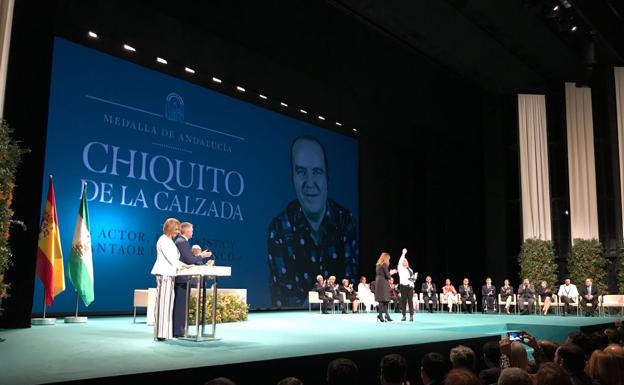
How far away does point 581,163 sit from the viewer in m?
17.8

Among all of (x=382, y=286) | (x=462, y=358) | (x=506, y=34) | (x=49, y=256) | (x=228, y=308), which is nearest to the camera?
(x=462, y=358)

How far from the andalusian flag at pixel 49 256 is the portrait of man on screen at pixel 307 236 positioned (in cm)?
587

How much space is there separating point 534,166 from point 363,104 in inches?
230

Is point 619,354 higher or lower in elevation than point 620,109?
lower

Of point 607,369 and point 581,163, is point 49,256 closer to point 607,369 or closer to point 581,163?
point 607,369

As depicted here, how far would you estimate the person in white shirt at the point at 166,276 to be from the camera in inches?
231

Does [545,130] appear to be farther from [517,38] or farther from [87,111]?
[87,111]

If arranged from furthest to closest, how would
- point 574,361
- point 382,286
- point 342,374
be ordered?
1. point 382,286
2. point 574,361
3. point 342,374

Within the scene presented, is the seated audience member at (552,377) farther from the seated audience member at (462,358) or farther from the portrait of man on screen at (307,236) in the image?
the portrait of man on screen at (307,236)

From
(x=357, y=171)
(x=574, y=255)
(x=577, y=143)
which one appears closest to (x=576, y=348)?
(x=357, y=171)

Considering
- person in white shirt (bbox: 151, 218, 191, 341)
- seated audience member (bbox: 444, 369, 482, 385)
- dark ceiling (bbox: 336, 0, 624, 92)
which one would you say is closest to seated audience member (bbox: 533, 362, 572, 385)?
seated audience member (bbox: 444, 369, 482, 385)

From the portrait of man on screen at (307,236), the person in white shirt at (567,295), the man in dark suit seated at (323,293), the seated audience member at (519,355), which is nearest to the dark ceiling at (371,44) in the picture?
the portrait of man on screen at (307,236)

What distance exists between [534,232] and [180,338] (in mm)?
14107

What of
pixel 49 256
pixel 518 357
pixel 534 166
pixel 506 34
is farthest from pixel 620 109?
pixel 518 357
